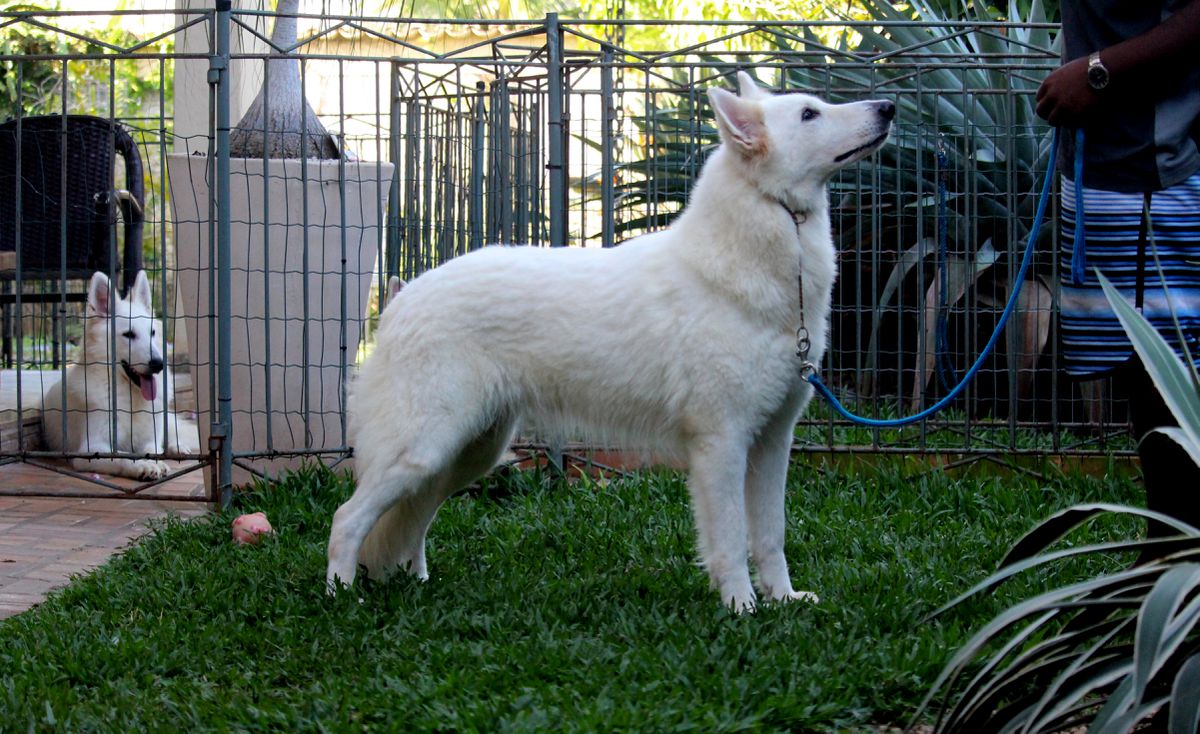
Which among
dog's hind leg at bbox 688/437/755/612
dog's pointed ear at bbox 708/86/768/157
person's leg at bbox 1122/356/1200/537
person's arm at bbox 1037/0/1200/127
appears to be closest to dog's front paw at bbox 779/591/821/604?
dog's hind leg at bbox 688/437/755/612

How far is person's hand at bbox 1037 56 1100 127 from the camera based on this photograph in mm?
3107

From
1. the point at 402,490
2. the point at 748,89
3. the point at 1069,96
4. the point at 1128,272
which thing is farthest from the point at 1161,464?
the point at 402,490

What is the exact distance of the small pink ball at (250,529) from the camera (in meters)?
4.80

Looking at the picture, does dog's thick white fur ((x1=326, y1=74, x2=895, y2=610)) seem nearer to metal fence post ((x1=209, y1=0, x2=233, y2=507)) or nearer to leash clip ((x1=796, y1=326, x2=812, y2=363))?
leash clip ((x1=796, y1=326, x2=812, y2=363))

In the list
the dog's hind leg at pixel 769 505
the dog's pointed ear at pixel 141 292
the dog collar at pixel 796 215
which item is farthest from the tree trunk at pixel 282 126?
the dog's hind leg at pixel 769 505

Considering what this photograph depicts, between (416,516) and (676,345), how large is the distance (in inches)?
42.1

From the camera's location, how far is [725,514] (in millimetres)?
3699

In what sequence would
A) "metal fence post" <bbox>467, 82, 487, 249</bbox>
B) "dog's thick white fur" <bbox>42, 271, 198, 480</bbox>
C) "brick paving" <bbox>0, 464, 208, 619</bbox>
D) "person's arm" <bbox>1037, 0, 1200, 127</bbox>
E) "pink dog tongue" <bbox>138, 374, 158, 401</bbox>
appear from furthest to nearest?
"pink dog tongue" <bbox>138, 374, 158, 401</bbox>
"dog's thick white fur" <bbox>42, 271, 198, 480</bbox>
"metal fence post" <bbox>467, 82, 487, 249</bbox>
"brick paving" <bbox>0, 464, 208, 619</bbox>
"person's arm" <bbox>1037, 0, 1200, 127</bbox>

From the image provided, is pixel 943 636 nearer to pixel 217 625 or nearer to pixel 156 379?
pixel 217 625

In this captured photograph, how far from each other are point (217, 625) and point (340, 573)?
0.42 metres

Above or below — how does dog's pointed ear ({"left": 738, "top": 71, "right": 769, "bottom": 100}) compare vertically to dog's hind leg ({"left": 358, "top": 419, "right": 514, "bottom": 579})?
above

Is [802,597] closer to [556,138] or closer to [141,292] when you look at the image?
[556,138]

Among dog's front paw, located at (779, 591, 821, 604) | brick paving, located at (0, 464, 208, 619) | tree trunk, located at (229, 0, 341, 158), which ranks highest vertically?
tree trunk, located at (229, 0, 341, 158)

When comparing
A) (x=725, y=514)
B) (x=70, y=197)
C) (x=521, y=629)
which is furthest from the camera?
(x=70, y=197)
